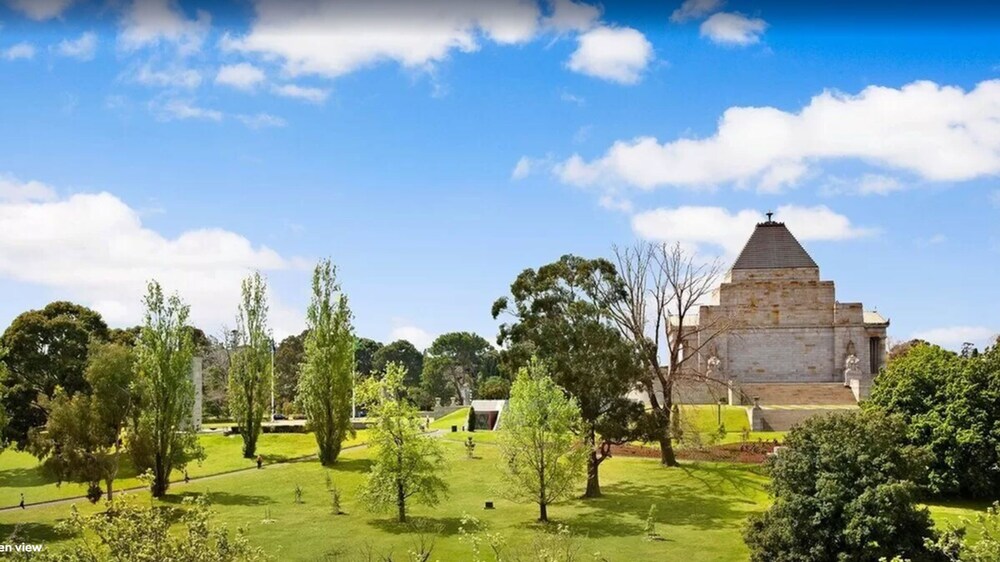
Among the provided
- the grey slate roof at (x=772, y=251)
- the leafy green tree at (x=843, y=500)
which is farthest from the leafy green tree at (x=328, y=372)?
the grey slate roof at (x=772, y=251)

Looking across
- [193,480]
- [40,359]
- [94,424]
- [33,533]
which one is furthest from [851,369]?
[33,533]

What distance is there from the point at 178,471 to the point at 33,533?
1180 cm

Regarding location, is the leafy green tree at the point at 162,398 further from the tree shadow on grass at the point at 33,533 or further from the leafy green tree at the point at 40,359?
the leafy green tree at the point at 40,359

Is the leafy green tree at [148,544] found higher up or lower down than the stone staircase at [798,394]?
lower down

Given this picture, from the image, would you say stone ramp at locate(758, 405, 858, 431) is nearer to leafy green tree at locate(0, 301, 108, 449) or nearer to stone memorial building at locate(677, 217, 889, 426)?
stone memorial building at locate(677, 217, 889, 426)

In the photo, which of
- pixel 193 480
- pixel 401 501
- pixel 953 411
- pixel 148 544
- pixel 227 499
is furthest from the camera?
pixel 193 480

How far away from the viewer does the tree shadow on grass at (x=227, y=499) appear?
3109 cm

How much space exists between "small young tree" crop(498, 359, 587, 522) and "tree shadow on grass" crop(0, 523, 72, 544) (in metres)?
14.0

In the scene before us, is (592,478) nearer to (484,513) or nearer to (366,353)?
(484,513)

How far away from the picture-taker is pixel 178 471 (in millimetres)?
37812

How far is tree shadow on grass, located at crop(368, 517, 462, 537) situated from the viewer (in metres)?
26.7

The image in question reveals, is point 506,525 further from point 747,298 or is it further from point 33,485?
point 747,298

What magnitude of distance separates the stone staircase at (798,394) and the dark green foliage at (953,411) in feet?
65.3

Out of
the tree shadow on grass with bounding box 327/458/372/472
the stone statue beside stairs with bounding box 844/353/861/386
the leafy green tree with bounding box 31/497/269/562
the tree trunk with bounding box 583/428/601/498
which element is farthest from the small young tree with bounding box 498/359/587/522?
the stone statue beside stairs with bounding box 844/353/861/386
